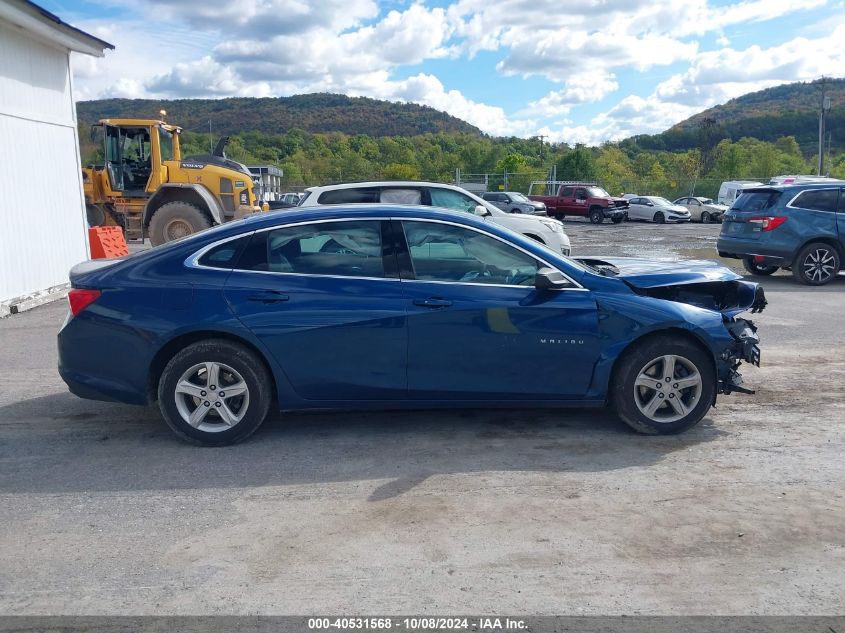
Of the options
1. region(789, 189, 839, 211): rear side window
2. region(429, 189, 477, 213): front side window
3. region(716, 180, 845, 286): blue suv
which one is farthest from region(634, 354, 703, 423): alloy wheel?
region(789, 189, 839, 211): rear side window

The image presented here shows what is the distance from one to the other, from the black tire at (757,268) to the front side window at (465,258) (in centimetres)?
1048

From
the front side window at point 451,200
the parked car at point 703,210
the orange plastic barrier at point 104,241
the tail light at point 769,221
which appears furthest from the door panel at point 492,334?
the parked car at point 703,210

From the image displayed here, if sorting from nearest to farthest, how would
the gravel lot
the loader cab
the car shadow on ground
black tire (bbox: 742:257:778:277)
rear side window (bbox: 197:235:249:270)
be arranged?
the gravel lot, the car shadow on ground, rear side window (bbox: 197:235:249:270), black tire (bbox: 742:257:778:277), the loader cab

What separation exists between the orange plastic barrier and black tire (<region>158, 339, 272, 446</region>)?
10.7 m

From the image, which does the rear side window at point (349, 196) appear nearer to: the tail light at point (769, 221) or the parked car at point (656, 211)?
the tail light at point (769, 221)

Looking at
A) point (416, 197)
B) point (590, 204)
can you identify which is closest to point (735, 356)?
point (416, 197)

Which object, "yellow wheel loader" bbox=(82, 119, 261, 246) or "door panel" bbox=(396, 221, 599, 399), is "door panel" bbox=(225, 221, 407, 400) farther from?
"yellow wheel loader" bbox=(82, 119, 261, 246)

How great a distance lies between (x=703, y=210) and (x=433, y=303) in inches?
1523

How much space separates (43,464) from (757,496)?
4.41m

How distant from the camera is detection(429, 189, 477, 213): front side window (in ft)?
42.8

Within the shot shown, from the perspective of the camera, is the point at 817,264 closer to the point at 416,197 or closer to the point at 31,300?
the point at 416,197

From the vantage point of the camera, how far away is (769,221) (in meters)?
13.6

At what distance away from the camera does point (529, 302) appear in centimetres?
528

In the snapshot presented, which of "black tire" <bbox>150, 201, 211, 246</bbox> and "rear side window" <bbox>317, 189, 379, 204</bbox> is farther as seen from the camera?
"black tire" <bbox>150, 201, 211, 246</bbox>
